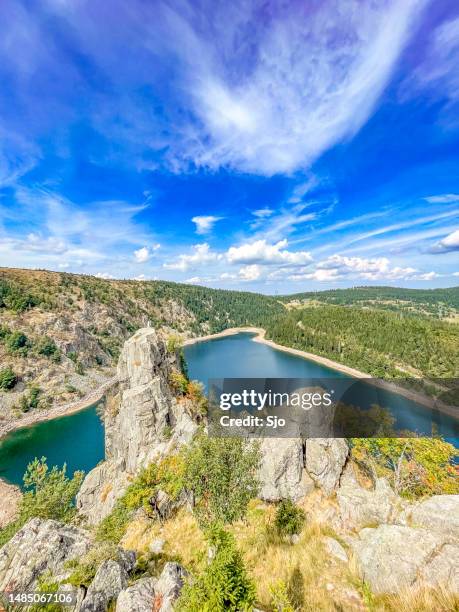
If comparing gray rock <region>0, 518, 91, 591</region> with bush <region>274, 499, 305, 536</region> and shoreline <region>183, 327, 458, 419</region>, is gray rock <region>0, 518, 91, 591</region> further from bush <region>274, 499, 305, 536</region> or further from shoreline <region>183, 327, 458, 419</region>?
shoreline <region>183, 327, 458, 419</region>

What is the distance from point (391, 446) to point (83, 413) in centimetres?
7416

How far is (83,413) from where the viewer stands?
7494 centimetres

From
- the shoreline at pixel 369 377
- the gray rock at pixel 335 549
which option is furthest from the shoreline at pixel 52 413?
the shoreline at pixel 369 377

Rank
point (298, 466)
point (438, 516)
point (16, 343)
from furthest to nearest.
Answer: point (16, 343) < point (298, 466) < point (438, 516)

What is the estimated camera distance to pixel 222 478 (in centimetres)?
1352

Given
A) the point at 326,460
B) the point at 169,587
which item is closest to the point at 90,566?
the point at 169,587

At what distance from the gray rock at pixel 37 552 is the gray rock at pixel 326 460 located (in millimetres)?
14953

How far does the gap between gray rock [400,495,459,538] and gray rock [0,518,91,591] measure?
671 inches

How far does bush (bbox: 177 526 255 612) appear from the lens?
22.8ft

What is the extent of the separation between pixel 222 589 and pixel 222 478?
6.51 metres

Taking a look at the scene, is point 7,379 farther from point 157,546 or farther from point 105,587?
point 105,587

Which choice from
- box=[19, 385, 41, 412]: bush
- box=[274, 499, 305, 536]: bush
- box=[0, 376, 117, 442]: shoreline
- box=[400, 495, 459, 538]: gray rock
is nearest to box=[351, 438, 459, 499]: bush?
box=[274, 499, 305, 536]: bush

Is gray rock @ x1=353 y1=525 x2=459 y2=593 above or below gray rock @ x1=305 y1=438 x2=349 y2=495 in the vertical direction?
above

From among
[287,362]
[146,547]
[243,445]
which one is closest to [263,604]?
[243,445]
